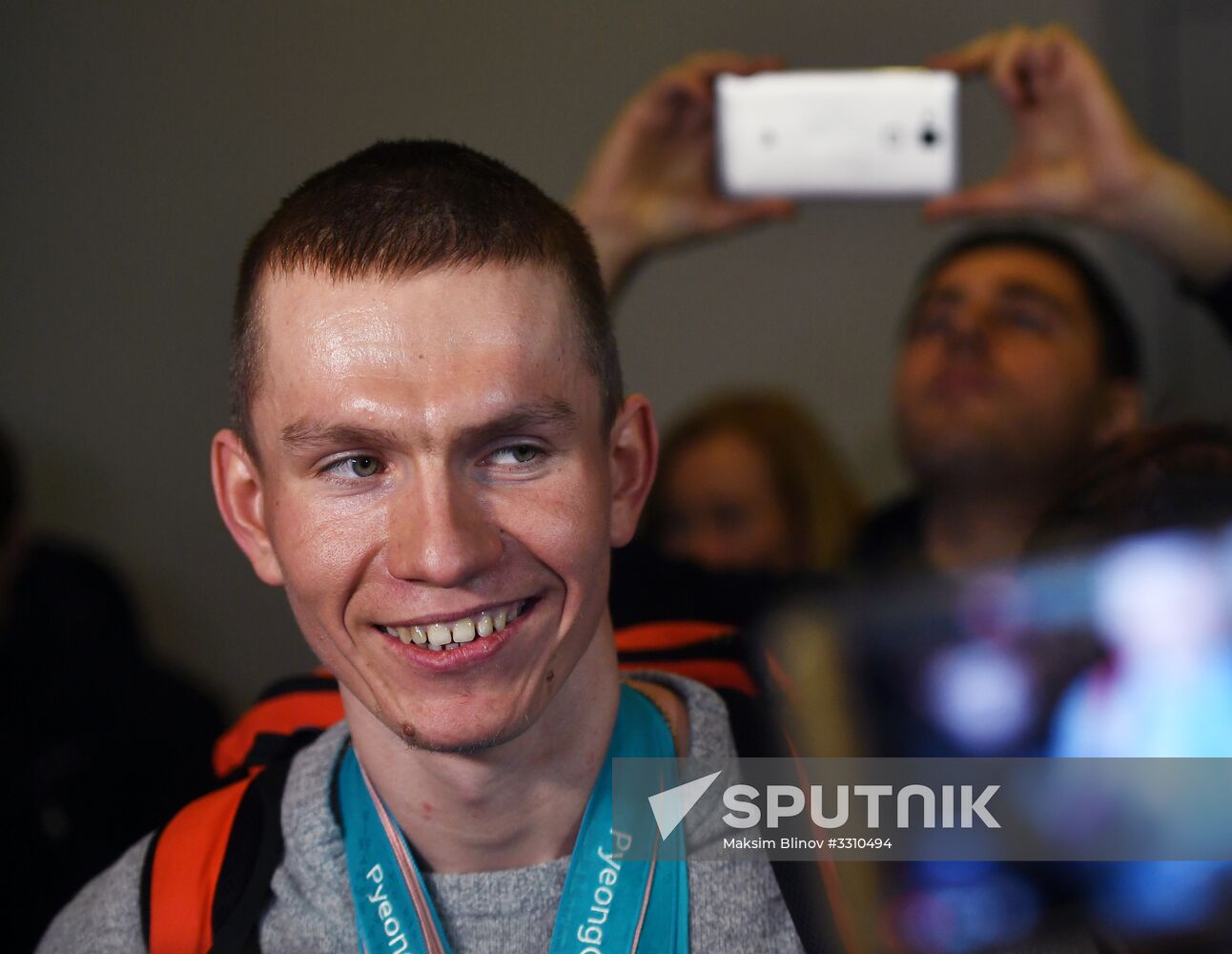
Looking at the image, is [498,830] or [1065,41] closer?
[498,830]

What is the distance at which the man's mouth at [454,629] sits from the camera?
0.63m

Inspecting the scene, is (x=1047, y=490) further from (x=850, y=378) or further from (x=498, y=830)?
(x=498, y=830)

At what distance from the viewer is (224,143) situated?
1.34 meters

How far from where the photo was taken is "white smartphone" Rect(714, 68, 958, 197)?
42.3 inches

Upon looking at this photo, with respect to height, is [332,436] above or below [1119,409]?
above

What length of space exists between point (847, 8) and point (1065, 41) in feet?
1.39

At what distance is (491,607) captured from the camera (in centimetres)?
63

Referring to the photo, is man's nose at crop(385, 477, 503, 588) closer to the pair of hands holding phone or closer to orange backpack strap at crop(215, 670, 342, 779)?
orange backpack strap at crop(215, 670, 342, 779)

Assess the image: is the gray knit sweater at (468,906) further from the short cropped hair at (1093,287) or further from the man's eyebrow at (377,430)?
the short cropped hair at (1093,287)

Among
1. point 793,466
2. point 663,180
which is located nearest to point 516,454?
point 663,180

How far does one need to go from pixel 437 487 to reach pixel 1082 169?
684mm

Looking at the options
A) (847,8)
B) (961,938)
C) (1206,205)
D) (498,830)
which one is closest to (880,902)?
(961,938)

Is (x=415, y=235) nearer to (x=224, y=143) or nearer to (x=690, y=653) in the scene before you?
(x=690, y=653)

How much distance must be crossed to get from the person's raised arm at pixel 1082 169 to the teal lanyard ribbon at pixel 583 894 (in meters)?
0.62
